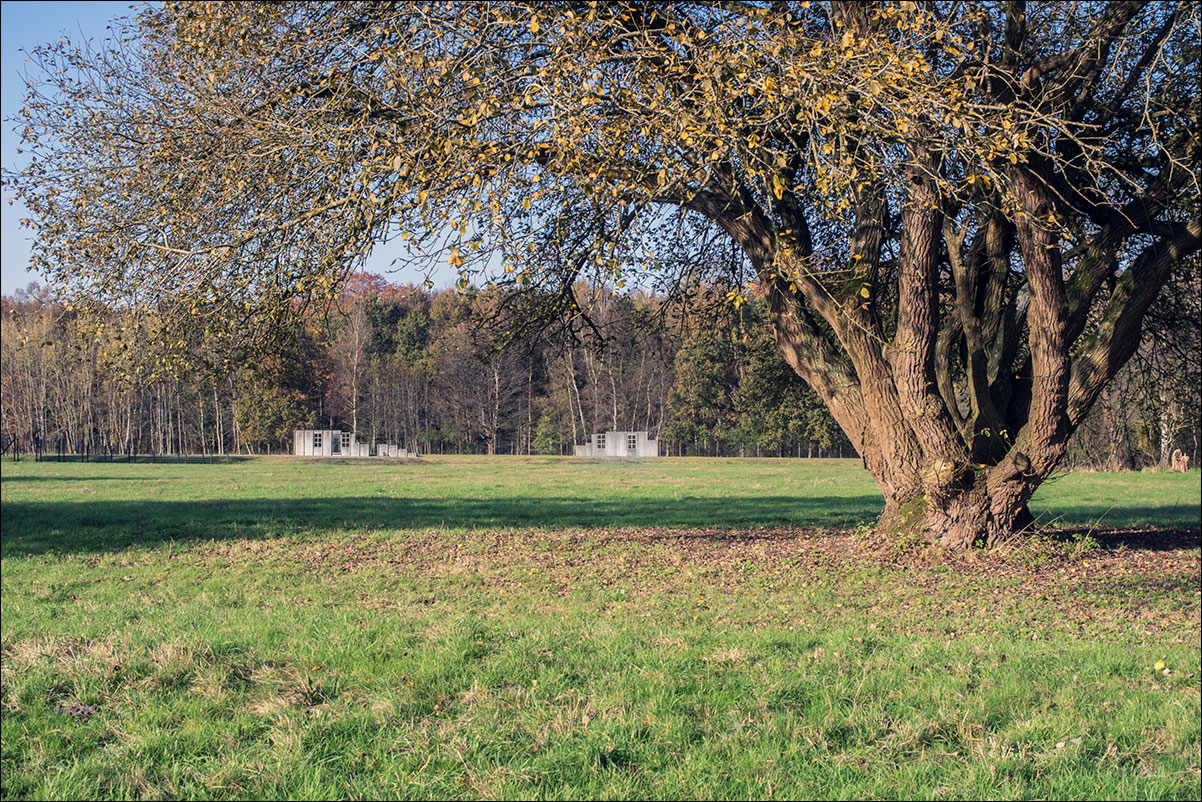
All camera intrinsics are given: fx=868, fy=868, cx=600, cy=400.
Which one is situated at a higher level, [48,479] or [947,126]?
[947,126]

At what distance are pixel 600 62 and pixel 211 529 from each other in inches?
436

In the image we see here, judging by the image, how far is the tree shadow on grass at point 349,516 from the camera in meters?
14.5

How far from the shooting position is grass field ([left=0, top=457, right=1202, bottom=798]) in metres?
4.30

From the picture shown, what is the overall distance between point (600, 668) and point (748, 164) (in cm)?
483

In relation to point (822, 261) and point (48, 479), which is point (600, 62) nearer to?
point (822, 261)

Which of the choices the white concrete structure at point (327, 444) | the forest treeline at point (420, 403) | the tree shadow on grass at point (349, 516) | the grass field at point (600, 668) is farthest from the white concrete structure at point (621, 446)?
the grass field at point (600, 668)

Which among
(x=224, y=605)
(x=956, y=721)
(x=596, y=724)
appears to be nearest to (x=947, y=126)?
(x=956, y=721)

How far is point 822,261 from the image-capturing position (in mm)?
12672

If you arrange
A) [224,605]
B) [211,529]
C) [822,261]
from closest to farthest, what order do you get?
[224,605] < [822,261] < [211,529]

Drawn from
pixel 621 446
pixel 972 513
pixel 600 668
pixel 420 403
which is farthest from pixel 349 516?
pixel 420 403

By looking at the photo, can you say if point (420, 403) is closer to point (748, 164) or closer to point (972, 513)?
point (972, 513)

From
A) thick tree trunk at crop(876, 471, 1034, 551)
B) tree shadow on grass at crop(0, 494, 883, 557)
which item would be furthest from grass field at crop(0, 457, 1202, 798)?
tree shadow on grass at crop(0, 494, 883, 557)

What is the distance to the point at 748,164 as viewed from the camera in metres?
8.16

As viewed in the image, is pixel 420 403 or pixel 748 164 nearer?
pixel 748 164
